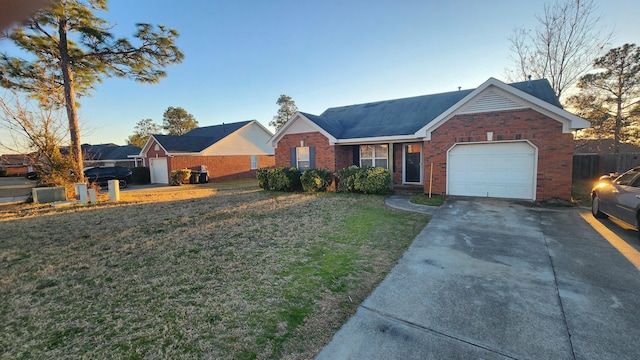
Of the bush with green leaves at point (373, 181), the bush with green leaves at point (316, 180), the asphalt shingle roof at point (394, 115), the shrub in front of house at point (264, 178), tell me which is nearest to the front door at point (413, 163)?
the asphalt shingle roof at point (394, 115)

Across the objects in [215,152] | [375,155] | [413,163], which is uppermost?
[215,152]

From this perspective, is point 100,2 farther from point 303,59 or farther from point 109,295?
point 109,295

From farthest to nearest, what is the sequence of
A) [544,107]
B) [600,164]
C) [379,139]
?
[600,164], [379,139], [544,107]

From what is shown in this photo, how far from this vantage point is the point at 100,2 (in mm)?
12953

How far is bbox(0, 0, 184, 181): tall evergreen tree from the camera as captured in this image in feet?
42.7

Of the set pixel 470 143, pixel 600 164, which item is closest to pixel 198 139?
pixel 470 143

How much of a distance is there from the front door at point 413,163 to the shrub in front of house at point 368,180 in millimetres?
1785

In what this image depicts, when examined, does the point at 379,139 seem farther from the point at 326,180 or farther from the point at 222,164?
the point at 222,164

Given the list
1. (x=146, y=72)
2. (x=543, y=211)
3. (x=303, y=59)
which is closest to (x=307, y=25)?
(x=303, y=59)

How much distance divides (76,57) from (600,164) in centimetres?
3060

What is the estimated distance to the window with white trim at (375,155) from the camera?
47.0 ft

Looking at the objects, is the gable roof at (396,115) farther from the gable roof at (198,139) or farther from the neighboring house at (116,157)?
the neighboring house at (116,157)

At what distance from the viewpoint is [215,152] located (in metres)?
24.1

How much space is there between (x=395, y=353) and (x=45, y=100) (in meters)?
18.4
